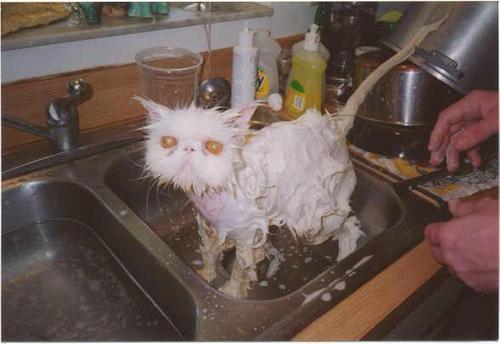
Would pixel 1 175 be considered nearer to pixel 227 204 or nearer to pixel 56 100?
pixel 56 100

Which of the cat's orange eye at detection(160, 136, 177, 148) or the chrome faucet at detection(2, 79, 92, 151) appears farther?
the chrome faucet at detection(2, 79, 92, 151)

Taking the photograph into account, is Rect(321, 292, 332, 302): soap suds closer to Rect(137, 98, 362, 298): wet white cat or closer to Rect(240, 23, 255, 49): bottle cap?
Rect(137, 98, 362, 298): wet white cat

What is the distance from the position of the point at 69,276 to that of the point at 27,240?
7.4 inches

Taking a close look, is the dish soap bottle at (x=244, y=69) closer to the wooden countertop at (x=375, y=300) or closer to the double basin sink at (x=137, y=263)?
the double basin sink at (x=137, y=263)

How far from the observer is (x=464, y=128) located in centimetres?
123

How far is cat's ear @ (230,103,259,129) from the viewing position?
2.70 feet

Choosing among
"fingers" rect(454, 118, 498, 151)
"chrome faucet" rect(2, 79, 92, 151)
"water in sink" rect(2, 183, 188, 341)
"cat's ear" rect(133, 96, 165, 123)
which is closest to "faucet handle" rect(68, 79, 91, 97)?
"chrome faucet" rect(2, 79, 92, 151)

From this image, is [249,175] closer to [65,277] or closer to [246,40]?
[65,277]

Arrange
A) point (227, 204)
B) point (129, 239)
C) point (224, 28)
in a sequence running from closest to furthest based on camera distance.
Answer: point (227, 204) → point (129, 239) → point (224, 28)

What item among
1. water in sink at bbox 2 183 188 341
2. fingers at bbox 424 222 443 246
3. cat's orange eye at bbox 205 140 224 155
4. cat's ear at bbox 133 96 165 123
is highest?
cat's ear at bbox 133 96 165 123

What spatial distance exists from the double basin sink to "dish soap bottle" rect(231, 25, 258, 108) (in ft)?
1.46

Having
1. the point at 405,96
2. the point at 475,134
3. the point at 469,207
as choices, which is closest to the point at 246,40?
the point at 405,96

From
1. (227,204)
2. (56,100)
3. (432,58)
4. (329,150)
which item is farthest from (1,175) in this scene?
(432,58)

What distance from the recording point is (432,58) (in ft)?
3.91
